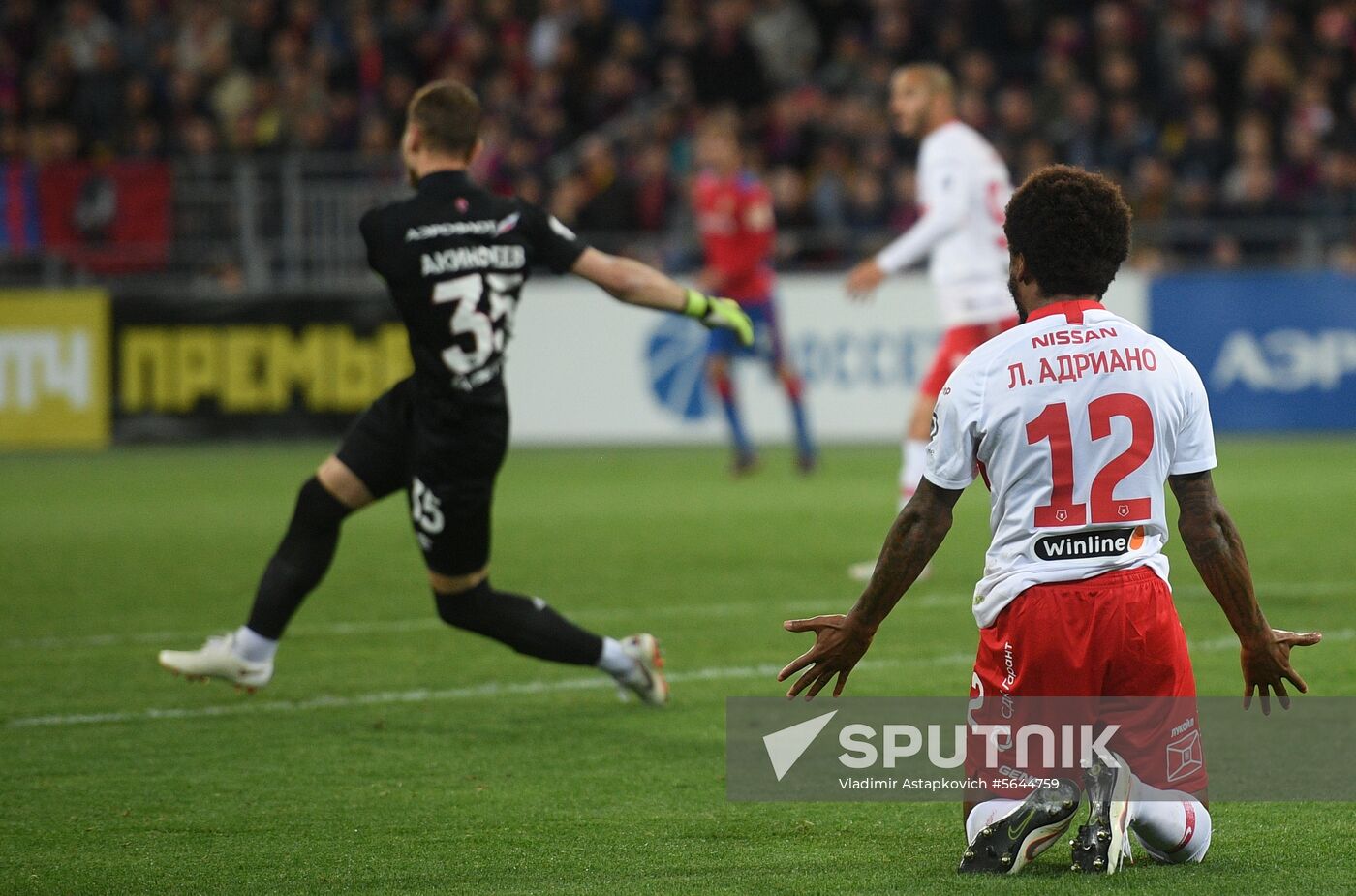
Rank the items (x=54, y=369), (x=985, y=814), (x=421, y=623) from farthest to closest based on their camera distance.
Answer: (x=54, y=369) < (x=421, y=623) < (x=985, y=814)

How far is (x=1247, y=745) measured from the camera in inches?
215

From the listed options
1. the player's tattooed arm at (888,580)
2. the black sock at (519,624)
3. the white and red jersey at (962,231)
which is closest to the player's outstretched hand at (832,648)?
the player's tattooed arm at (888,580)

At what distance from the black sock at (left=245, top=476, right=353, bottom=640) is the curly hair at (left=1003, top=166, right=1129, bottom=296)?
9.34ft

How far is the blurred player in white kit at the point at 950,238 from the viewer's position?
9.15 metres

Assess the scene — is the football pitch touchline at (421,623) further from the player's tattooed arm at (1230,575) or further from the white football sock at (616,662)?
the player's tattooed arm at (1230,575)

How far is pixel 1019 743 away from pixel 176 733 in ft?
9.63

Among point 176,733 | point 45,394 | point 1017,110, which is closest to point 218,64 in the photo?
point 45,394

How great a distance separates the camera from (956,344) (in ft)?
30.2

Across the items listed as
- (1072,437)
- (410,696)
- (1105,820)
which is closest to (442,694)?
(410,696)

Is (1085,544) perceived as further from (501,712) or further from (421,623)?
(421,623)

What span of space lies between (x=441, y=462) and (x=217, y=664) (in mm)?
1042

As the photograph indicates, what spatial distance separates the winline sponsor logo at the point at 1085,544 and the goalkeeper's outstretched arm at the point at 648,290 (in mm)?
2114

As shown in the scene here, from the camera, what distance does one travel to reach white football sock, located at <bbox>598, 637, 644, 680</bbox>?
618 cm

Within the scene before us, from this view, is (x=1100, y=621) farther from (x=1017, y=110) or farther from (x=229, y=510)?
(x=1017, y=110)
